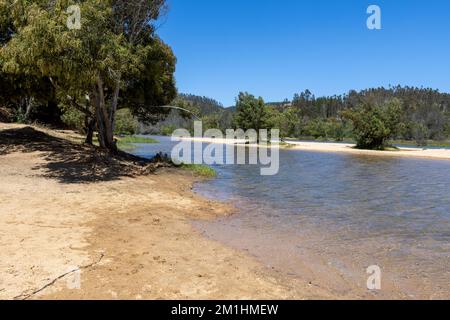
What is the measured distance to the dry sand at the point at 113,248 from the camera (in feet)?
19.7

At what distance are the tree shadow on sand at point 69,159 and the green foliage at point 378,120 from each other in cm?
5007

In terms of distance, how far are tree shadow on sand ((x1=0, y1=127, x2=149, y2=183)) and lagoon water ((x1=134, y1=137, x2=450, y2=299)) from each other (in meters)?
4.14

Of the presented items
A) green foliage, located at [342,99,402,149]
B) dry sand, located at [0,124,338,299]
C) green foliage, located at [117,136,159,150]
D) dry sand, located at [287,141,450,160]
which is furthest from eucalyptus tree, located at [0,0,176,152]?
green foliage, located at [342,99,402,149]

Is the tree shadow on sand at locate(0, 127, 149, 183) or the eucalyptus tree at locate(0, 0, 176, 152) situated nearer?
the eucalyptus tree at locate(0, 0, 176, 152)

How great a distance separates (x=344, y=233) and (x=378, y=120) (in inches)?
2177

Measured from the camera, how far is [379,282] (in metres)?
7.19

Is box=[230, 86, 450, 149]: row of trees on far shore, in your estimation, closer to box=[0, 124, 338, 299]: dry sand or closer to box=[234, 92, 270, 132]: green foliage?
box=[234, 92, 270, 132]: green foliage

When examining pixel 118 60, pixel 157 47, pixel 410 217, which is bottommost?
pixel 410 217

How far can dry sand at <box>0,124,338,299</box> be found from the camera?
6.00m

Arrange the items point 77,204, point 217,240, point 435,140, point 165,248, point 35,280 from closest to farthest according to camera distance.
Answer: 1. point 35,280
2. point 165,248
3. point 217,240
4. point 77,204
5. point 435,140

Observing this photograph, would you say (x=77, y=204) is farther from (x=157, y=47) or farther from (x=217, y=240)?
(x=157, y=47)

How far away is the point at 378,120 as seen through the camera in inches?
2425
